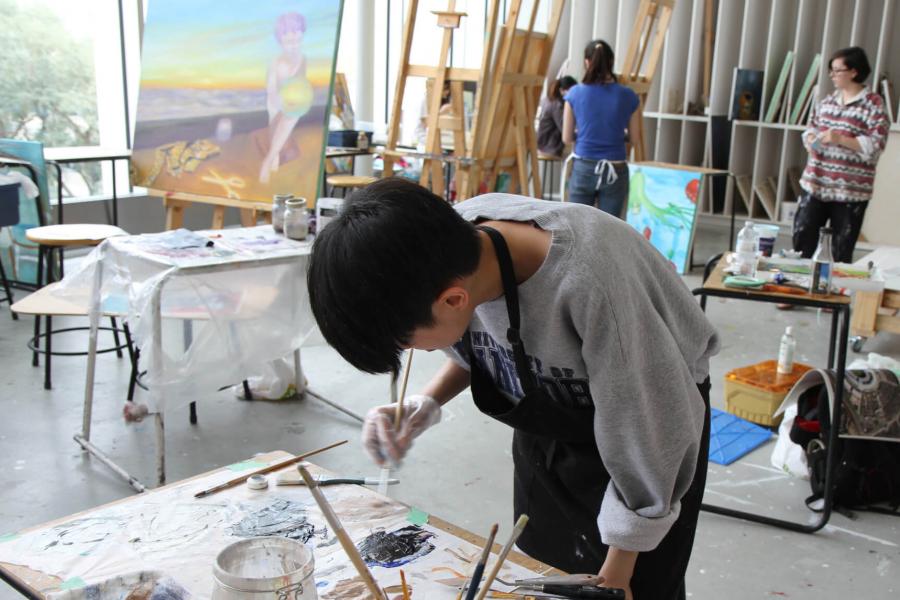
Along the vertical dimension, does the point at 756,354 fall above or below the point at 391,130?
below

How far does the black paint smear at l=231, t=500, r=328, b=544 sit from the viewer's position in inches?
48.8

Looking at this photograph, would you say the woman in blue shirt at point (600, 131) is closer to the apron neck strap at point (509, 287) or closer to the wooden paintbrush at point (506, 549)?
the apron neck strap at point (509, 287)

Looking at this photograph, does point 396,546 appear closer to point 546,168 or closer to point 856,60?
point 856,60

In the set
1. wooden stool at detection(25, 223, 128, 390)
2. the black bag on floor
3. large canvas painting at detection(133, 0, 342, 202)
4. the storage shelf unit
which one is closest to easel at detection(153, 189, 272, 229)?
large canvas painting at detection(133, 0, 342, 202)

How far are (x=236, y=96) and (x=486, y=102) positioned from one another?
6.63 ft

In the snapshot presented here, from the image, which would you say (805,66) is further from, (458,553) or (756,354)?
(458,553)

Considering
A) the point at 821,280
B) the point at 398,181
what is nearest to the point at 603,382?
the point at 398,181

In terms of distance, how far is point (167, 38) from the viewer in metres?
3.96

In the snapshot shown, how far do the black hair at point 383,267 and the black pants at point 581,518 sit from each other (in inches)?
16.7

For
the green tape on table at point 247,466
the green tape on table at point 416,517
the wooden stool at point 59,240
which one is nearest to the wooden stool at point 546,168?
the wooden stool at point 59,240

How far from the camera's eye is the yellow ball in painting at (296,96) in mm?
3547

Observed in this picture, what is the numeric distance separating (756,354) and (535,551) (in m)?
3.18

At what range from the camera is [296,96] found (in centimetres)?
358

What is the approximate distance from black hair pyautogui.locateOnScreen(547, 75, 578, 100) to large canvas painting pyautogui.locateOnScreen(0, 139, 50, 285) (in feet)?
12.9
